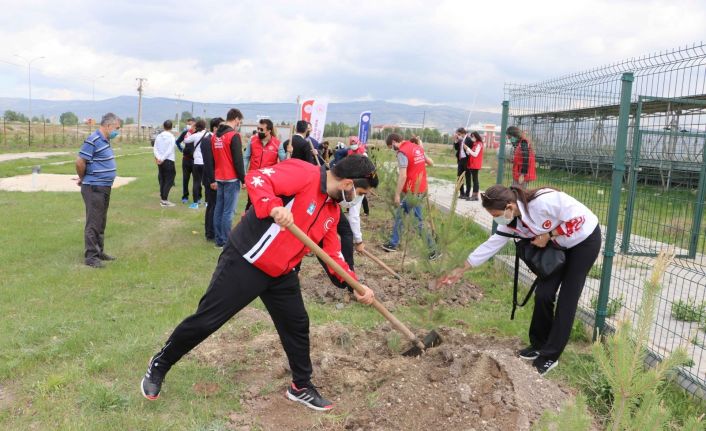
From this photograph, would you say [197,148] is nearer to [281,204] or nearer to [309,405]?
[309,405]

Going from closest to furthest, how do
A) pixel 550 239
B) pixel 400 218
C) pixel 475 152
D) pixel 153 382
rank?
pixel 153 382 < pixel 550 239 < pixel 400 218 < pixel 475 152

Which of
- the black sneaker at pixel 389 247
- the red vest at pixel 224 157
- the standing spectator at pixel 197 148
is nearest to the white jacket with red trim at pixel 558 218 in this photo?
the black sneaker at pixel 389 247

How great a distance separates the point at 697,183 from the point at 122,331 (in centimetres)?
676

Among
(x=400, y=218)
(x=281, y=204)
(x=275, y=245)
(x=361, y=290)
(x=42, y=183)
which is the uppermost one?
(x=281, y=204)

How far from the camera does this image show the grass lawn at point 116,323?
3.70 meters

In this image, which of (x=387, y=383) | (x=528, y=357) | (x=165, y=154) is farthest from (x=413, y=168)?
(x=165, y=154)

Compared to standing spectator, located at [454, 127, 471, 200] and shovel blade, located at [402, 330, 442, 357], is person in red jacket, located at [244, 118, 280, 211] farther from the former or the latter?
standing spectator, located at [454, 127, 471, 200]

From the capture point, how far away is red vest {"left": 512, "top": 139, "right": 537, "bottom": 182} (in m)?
6.94

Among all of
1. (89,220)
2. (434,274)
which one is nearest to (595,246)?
(434,274)

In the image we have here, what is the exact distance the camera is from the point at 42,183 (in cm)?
1603

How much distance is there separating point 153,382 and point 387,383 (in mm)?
1563

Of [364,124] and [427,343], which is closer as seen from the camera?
[427,343]

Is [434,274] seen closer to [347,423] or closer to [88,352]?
[347,423]

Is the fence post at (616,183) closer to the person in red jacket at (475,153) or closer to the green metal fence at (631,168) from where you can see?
the green metal fence at (631,168)
